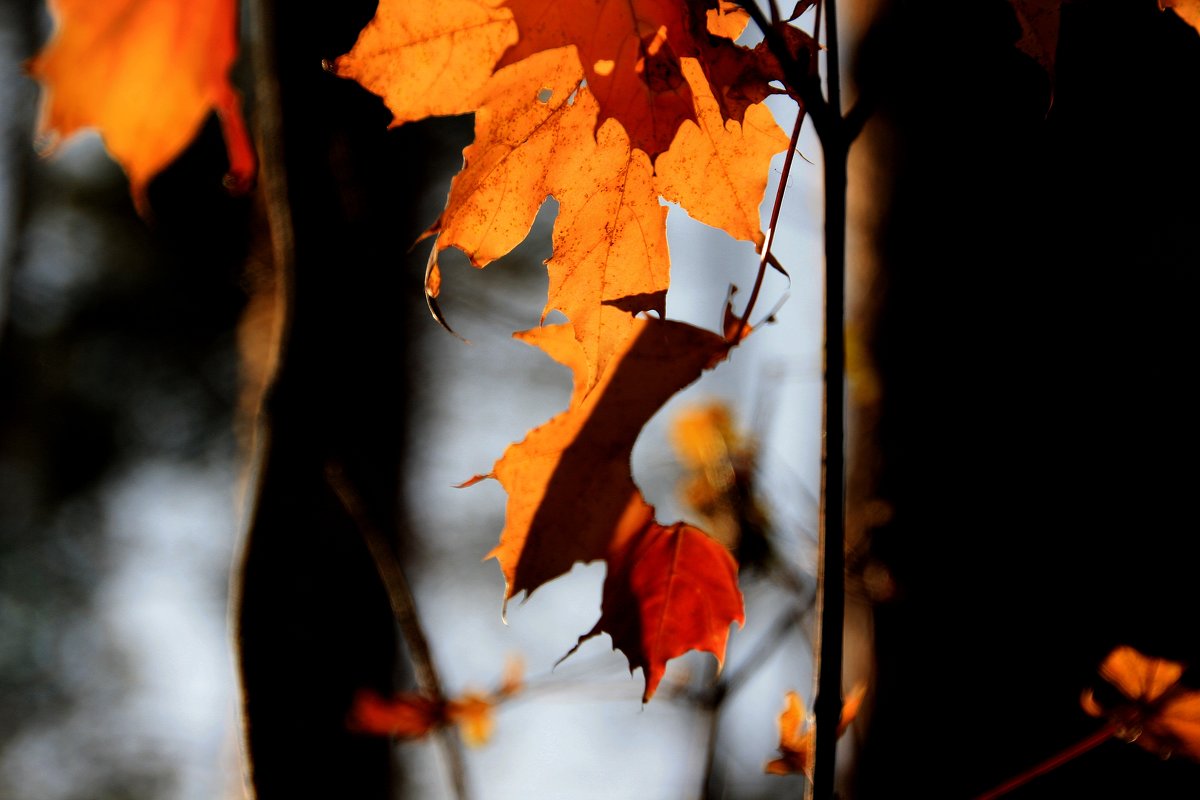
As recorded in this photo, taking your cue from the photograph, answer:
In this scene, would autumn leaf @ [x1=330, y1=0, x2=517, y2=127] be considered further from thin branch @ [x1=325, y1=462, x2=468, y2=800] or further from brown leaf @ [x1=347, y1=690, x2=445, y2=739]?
brown leaf @ [x1=347, y1=690, x2=445, y2=739]

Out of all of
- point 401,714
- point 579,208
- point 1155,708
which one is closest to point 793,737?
point 1155,708

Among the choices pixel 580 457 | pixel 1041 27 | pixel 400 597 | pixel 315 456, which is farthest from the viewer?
pixel 400 597

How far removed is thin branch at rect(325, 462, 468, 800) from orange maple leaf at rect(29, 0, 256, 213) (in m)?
0.66

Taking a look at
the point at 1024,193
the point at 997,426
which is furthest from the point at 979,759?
the point at 1024,193

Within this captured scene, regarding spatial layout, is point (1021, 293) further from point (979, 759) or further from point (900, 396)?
point (979, 759)

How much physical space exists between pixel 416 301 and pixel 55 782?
5033 mm

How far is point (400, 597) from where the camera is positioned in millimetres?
1122

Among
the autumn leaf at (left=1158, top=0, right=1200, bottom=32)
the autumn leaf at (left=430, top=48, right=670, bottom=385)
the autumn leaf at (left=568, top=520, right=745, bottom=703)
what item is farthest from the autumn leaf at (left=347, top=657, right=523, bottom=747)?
the autumn leaf at (left=1158, top=0, right=1200, bottom=32)

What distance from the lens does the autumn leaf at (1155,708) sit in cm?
67

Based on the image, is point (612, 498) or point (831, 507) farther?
point (612, 498)

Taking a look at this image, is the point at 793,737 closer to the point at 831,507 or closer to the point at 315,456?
the point at 831,507

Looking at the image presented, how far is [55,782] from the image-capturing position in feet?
19.7

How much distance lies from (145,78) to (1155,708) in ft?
2.67

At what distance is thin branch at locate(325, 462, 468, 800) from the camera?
41.3 inches
